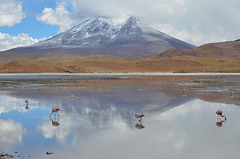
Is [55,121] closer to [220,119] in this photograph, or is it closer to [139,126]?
[139,126]

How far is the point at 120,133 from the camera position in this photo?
10039 millimetres

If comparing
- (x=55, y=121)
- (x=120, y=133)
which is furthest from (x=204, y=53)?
(x=120, y=133)

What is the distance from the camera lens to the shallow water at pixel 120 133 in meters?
8.10

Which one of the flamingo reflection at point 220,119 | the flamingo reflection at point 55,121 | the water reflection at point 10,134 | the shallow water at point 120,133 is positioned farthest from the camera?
the flamingo reflection at point 55,121

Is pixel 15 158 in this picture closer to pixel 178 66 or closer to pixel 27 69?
pixel 27 69

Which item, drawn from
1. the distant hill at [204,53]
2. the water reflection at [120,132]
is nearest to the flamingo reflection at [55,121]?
the water reflection at [120,132]

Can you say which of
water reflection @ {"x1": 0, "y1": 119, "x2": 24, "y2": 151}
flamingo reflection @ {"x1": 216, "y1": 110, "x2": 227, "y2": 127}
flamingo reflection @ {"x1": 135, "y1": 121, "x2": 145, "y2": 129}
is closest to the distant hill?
flamingo reflection @ {"x1": 216, "y1": 110, "x2": 227, "y2": 127}

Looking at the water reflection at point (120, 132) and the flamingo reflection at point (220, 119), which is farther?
the flamingo reflection at point (220, 119)

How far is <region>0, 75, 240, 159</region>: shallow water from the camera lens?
8.10 meters

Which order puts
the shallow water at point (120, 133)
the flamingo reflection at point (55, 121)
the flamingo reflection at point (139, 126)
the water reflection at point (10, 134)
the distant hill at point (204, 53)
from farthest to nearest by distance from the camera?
the distant hill at point (204, 53), the flamingo reflection at point (55, 121), the flamingo reflection at point (139, 126), the water reflection at point (10, 134), the shallow water at point (120, 133)

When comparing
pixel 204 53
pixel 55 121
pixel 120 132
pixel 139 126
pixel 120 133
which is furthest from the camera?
pixel 204 53

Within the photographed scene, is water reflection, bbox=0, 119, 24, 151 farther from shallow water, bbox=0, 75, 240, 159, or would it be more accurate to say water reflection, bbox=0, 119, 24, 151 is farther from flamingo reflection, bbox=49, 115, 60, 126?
flamingo reflection, bbox=49, 115, 60, 126

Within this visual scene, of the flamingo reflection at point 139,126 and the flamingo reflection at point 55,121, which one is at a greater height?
the flamingo reflection at point 55,121

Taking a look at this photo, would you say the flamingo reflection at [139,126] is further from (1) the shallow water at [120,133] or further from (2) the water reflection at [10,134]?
(2) the water reflection at [10,134]
